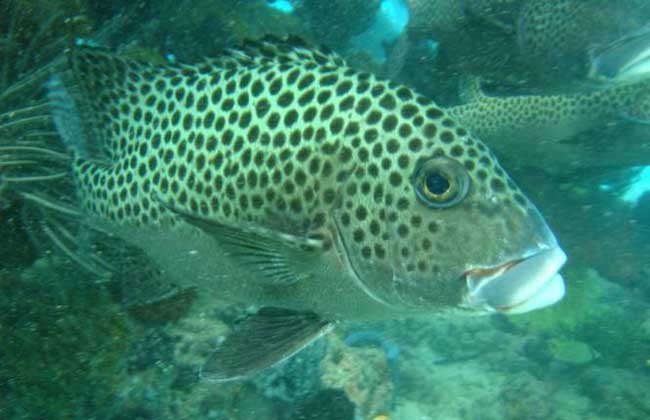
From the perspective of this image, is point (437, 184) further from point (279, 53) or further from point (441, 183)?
point (279, 53)

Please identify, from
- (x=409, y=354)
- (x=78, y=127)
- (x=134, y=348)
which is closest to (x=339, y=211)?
(x=78, y=127)

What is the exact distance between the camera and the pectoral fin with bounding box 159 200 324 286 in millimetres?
2203

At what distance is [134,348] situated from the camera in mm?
4938

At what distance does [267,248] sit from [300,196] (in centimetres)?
30

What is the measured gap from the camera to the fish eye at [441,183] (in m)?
2.13

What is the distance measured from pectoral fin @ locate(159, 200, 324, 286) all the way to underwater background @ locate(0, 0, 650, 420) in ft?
3.94

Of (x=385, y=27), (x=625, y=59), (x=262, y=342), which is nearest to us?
(x=262, y=342)

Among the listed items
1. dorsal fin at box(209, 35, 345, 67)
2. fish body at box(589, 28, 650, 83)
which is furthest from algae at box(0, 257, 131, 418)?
fish body at box(589, 28, 650, 83)

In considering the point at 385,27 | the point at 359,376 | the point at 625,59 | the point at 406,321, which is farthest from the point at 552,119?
the point at 385,27

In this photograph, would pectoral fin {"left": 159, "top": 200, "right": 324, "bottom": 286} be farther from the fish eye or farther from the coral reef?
the coral reef

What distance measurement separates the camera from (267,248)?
7.49ft

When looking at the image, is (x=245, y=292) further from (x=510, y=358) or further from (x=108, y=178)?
(x=510, y=358)

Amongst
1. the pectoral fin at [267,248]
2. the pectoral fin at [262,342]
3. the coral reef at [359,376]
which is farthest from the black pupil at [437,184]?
the coral reef at [359,376]

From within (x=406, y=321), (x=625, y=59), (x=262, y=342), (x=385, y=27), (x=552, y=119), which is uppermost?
(x=385, y=27)
